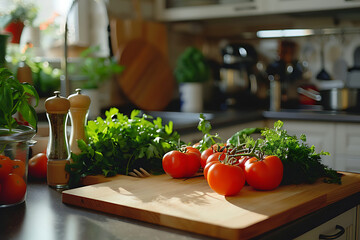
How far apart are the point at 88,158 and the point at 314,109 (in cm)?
208

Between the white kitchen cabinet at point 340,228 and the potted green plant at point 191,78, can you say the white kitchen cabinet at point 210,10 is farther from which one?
the white kitchen cabinet at point 340,228

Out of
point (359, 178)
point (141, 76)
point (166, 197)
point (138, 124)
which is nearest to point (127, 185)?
point (166, 197)

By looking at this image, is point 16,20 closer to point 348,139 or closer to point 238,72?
point 238,72

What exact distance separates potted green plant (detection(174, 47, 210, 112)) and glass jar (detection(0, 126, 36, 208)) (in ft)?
6.96

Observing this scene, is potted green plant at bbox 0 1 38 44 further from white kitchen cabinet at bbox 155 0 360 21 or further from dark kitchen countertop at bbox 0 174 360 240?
dark kitchen countertop at bbox 0 174 360 240

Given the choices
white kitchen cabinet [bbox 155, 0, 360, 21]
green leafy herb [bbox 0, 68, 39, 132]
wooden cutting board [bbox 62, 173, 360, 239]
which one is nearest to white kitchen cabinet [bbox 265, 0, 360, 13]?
white kitchen cabinet [bbox 155, 0, 360, 21]

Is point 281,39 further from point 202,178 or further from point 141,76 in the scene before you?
point 202,178

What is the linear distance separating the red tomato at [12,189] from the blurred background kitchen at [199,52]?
65.1 inches

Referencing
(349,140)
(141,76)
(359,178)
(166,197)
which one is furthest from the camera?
(141,76)

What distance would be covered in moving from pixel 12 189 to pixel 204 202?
15.8 inches

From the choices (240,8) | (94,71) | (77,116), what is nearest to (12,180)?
(77,116)

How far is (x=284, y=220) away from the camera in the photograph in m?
0.91

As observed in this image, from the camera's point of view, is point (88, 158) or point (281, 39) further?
point (281, 39)

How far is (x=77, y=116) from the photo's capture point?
1234mm
